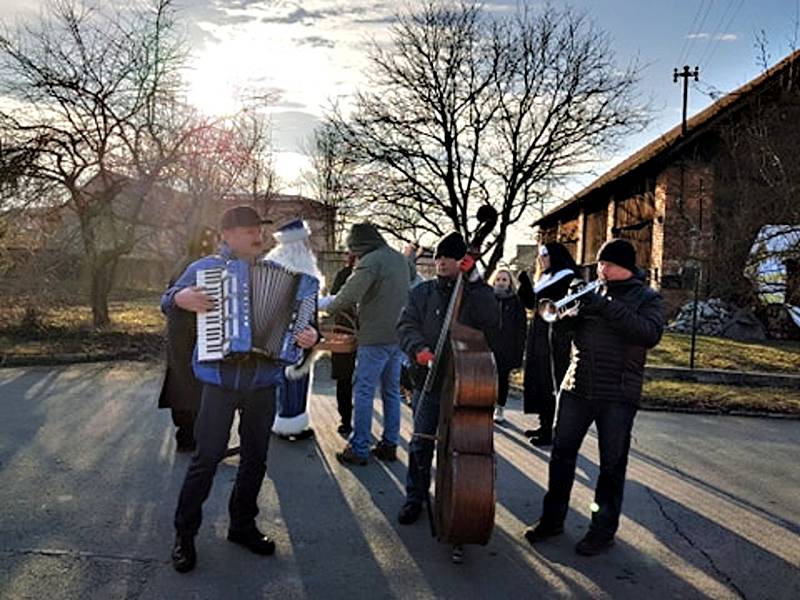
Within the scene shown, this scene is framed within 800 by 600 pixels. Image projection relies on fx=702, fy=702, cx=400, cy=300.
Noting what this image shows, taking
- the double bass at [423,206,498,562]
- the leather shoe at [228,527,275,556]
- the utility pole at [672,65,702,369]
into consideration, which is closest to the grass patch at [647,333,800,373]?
the utility pole at [672,65,702,369]

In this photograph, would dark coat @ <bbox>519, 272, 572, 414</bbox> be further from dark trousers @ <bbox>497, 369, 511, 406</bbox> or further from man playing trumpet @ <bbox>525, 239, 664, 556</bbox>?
man playing trumpet @ <bbox>525, 239, 664, 556</bbox>

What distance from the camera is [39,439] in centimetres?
622

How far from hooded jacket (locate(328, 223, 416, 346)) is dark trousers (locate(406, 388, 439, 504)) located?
1.14 metres

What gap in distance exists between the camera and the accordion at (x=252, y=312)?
3584 millimetres

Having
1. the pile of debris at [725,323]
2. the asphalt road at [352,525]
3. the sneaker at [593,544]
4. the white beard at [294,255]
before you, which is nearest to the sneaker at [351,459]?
the asphalt road at [352,525]

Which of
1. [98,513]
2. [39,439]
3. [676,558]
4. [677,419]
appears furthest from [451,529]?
[677,419]

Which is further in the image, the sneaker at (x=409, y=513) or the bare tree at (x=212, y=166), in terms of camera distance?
the bare tree at (x=212, y=166)

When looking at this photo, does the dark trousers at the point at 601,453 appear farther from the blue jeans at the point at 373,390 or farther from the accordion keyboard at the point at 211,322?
the accordion keyboard at the point at 211,322

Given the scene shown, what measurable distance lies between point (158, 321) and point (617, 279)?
47.3 ft

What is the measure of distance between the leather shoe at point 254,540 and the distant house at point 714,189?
35.6 feet

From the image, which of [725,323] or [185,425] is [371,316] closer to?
[185,425]

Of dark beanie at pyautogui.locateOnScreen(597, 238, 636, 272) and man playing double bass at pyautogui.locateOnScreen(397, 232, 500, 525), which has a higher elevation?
dark beanie at pyautogui.locateOnScreen(597, 238, 636, 272)

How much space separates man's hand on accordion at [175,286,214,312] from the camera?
3.55m

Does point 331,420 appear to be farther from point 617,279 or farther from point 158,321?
point 158,321
